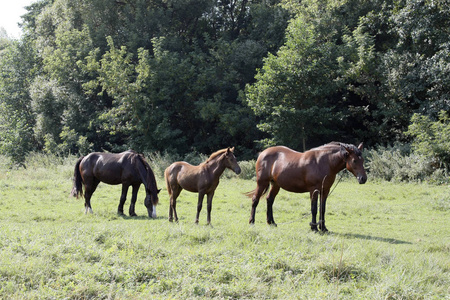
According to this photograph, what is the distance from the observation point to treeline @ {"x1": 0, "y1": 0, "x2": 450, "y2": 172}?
2377cm

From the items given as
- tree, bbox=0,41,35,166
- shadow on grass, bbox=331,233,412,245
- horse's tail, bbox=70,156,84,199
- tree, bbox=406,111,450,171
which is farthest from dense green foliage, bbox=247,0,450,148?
tree, bbox=0,41,35,166

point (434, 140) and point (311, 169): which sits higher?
point (434, 140)

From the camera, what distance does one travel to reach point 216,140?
32.0 m

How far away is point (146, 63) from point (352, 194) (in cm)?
1874

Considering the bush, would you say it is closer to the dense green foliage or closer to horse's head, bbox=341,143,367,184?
the dense green foliage

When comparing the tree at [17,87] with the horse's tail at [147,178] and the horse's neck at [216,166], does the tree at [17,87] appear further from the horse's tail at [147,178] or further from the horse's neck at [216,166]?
the horse's neck at [216,166]

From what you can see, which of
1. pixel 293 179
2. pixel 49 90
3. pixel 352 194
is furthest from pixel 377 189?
pixel 49 90

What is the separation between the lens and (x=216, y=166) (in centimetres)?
1020

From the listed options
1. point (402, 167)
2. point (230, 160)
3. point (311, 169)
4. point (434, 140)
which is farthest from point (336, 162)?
point (402, 167)

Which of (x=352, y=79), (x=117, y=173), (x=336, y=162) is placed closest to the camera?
(x=336, y=162)

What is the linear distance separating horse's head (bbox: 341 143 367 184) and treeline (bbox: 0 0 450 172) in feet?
36.4

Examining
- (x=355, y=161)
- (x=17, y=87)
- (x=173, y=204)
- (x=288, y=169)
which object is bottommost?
(x=173, y=204)

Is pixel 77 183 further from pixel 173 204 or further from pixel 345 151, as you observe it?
pixel 345 151

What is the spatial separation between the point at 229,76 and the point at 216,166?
22.0m
